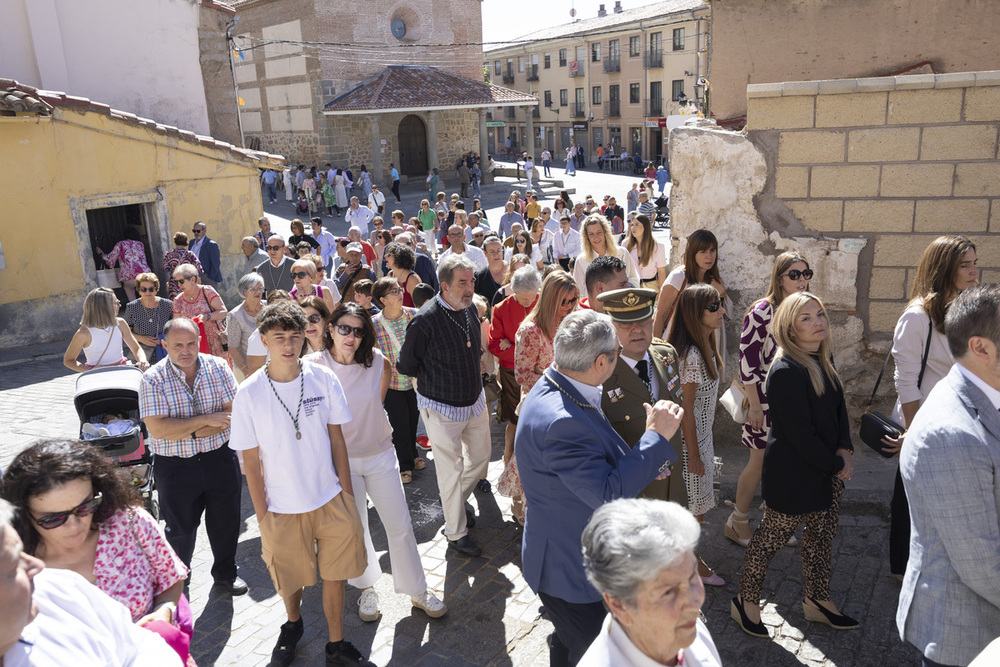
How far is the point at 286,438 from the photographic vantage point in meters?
3.67

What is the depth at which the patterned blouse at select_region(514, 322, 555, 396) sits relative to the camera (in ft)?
15.6

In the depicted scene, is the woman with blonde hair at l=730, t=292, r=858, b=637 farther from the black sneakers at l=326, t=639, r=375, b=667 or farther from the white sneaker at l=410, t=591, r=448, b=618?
the black sneakers at l=326, t=639, r=375, b=667

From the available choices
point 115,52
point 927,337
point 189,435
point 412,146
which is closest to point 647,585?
point 927,337

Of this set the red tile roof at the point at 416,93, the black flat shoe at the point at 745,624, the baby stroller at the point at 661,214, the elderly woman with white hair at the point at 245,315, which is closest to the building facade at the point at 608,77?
the red tile roof at the point at 416,93

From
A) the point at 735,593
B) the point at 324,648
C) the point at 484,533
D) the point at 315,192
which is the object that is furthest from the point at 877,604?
the point at 315,192

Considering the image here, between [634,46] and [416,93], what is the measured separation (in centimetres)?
2130

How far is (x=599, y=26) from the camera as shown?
4862cm

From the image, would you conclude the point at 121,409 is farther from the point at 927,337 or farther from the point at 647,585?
the point at 927,337

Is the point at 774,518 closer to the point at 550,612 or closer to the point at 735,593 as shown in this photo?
the point at 735,593

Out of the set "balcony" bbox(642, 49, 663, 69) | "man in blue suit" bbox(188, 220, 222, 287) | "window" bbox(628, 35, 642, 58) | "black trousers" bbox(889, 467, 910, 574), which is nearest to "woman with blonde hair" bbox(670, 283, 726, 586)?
"black trousers" bbox(889, 467, 910, 574)

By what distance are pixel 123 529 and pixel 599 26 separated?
50713 mm

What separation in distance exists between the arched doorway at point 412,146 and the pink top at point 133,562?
3247 cm

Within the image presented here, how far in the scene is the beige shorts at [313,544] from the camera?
374 cm

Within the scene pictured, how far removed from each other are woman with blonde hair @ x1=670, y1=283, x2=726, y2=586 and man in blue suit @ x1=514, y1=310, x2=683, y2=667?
1.38 meters
